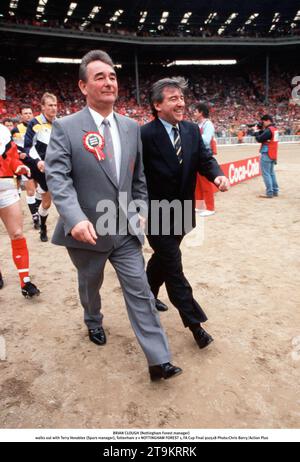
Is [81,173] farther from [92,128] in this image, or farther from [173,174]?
[173,174]

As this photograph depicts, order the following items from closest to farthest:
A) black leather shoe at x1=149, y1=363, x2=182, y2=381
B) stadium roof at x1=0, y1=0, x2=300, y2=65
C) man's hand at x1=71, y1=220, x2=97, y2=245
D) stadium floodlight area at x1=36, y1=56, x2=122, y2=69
A: man's hand at x1=71, y1=220, x2=97, y2=245, black leather shoe at x1=149, y1=363, x2=182, y2=381, stadium roof at x1=0, y1=0, x2=300, y2=65, stadium floodlight area at x1=36, y1=56, x2=122, y2=69

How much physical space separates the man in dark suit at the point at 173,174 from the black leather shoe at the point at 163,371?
15.6 inches

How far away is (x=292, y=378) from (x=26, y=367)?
183 cm

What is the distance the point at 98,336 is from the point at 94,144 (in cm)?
151

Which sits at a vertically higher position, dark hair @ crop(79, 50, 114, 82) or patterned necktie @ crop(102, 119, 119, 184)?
dark hair @ crop(79, 50, 114, 82)

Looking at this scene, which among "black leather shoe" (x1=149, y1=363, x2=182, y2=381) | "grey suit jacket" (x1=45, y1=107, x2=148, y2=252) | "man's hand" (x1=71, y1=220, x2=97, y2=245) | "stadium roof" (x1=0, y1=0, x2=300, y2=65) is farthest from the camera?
"stadium roof" (x1=0, y1=0, x2=300, y2=65)

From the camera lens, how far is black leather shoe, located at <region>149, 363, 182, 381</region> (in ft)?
6.86

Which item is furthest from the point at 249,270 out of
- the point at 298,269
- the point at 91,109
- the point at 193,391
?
the point at 91,109

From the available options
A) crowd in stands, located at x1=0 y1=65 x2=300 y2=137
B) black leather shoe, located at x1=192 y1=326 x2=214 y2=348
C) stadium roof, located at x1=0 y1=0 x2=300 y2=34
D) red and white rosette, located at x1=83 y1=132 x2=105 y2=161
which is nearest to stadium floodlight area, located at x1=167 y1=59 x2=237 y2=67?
crowd in stands, located at x1=0 y1=65 x2=300 y2=137

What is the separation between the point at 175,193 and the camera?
242 cm

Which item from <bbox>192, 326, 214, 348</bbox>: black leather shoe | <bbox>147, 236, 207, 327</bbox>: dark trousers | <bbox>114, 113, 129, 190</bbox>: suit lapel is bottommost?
<bbox>192, 326, 214, 348</bbox>: black leather shoe

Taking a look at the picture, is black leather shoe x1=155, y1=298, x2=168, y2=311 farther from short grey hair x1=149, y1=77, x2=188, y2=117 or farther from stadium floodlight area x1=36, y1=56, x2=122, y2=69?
stadium floodlight area x1=36, y1=56, x2=122, y2=69

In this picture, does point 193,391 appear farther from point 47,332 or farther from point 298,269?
point 298,269

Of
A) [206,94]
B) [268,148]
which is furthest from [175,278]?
[206,94]
